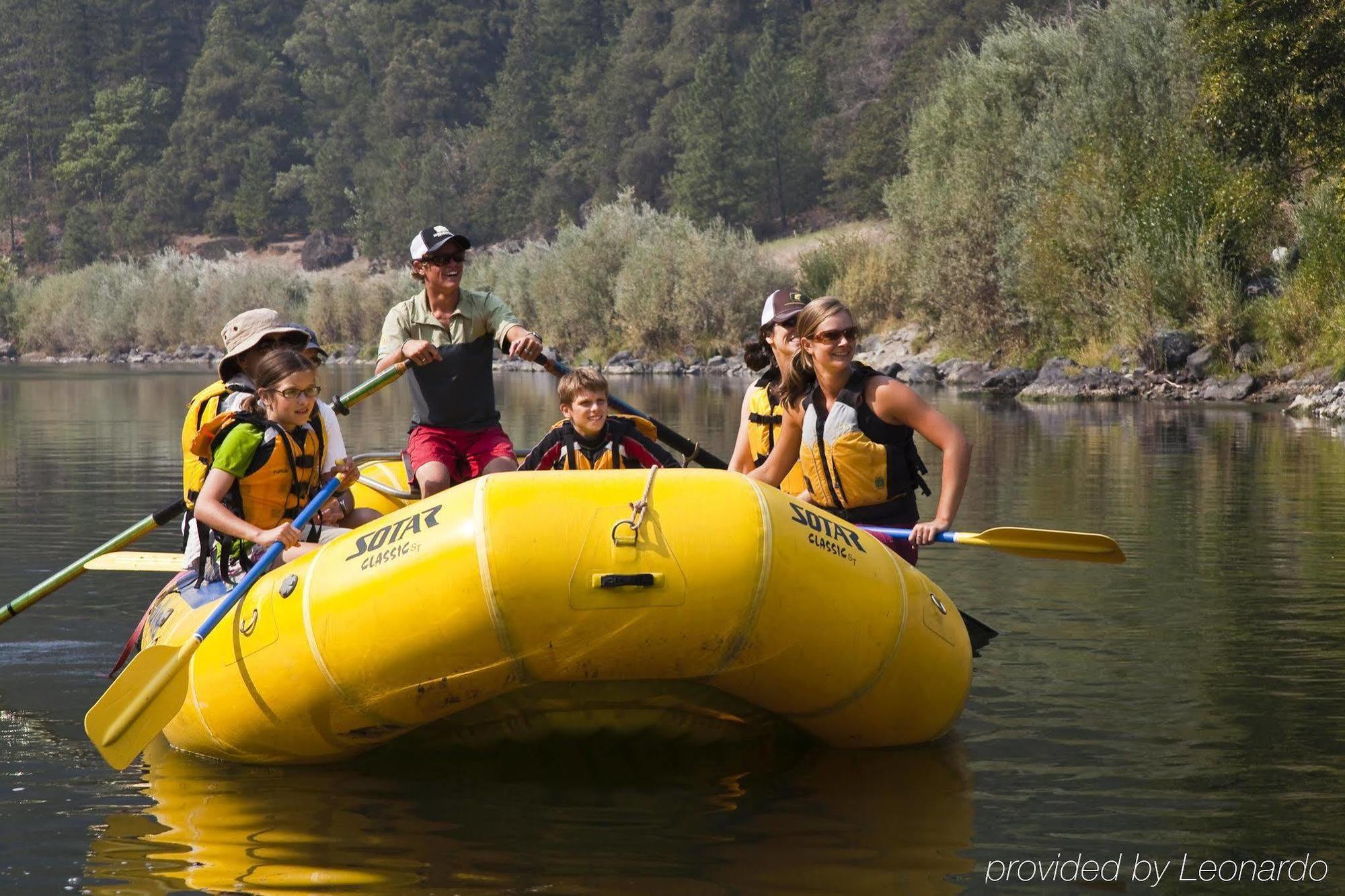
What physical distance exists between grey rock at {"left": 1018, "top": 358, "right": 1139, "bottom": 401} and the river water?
17736mm

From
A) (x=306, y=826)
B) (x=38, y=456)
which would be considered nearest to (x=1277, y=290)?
(x=38, y=456)

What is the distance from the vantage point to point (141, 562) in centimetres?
693

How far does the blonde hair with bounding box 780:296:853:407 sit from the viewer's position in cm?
579

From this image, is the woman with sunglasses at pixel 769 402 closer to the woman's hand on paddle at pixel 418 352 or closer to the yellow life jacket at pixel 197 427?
the woman's hand on paddle at pixel 418 352

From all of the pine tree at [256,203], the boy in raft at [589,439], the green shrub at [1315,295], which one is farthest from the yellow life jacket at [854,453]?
the pine tree at [256,203]

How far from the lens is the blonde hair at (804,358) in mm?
5789

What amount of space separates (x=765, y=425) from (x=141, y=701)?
2514 millimetres

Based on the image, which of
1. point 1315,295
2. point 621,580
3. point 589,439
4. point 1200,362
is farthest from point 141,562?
point 1200,362

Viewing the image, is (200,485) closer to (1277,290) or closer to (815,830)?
(815,830)

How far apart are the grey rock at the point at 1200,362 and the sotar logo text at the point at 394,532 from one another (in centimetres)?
2281

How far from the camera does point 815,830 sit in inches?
196

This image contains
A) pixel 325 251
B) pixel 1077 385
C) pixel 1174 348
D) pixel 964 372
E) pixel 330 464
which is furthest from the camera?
pixel 325 251

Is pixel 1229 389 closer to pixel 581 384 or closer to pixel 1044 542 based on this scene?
pixel 1044 542

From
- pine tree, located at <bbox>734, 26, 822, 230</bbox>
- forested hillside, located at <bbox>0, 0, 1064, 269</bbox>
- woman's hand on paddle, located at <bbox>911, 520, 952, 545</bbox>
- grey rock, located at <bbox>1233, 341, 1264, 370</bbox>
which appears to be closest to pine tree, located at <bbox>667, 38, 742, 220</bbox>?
forested hillside, located at <bbox>0, 0, 1064, 269</bbox>
